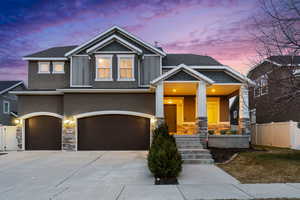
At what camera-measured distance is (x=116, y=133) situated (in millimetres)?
15211

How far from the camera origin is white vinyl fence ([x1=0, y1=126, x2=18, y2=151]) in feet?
52.5

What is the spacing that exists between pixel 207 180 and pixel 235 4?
7846 millimetres

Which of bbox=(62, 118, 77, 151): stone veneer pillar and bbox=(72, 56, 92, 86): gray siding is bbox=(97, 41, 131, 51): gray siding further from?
bbox=(62, 118, 77, 151): stone veneer pillar

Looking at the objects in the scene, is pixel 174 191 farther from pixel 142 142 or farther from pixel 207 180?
pixel 142 142

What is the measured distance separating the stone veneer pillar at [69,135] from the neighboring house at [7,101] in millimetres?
15254

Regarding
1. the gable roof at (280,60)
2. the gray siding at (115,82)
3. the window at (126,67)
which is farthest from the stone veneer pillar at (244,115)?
the window at (126,67)

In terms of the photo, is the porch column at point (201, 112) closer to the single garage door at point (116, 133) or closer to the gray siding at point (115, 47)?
the single garage door at point (116, 133)

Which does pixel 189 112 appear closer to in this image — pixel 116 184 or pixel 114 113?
pixel 114 113

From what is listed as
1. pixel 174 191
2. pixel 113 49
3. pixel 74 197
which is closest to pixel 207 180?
pixel 174 191

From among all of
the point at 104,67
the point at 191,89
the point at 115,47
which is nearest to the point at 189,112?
the point at 191,89

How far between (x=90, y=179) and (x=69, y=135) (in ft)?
24.6

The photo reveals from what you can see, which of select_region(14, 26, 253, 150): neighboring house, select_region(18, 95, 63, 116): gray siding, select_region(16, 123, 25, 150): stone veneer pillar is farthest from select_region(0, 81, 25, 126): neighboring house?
select_region(16, 123, 25, 150): stone veneer pillar

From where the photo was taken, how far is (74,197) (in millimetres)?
6051

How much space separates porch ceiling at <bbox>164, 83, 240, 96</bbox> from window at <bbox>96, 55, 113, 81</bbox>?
3869 millimetres
